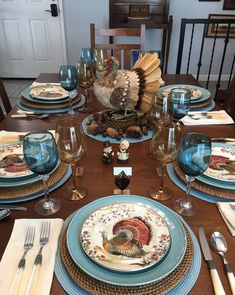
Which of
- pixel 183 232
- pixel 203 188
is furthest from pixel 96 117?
pixel 183 232

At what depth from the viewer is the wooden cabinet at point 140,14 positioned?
324 centimetres

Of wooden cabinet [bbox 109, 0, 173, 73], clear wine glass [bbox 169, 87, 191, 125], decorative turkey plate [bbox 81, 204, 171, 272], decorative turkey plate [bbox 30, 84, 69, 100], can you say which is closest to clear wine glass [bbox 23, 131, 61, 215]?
decorative turkey plate [bbox 81, 204, 171, 272]

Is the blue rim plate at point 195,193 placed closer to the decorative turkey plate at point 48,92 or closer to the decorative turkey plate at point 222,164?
the decorative turkey plate at point 222,164

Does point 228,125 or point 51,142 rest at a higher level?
point 51,142

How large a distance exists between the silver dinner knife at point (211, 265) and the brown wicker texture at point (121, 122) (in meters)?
0.51

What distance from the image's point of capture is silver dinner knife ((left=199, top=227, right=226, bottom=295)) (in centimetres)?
52

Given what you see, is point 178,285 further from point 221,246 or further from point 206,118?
point 206,118

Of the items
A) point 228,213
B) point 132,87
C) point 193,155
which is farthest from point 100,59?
point 228,213

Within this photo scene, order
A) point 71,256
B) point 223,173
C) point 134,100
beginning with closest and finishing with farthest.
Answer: point 71,256, point 223,173, point 134,100

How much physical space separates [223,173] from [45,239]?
534 millimetres

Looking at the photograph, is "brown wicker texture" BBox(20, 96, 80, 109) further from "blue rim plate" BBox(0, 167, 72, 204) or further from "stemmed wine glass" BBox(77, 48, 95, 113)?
"blue rim plate" BBox(0, 167, 72, 204)

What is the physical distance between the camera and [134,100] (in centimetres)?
105

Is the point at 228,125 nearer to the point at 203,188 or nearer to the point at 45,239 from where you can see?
the point at 203,188

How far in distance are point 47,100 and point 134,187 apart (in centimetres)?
70
